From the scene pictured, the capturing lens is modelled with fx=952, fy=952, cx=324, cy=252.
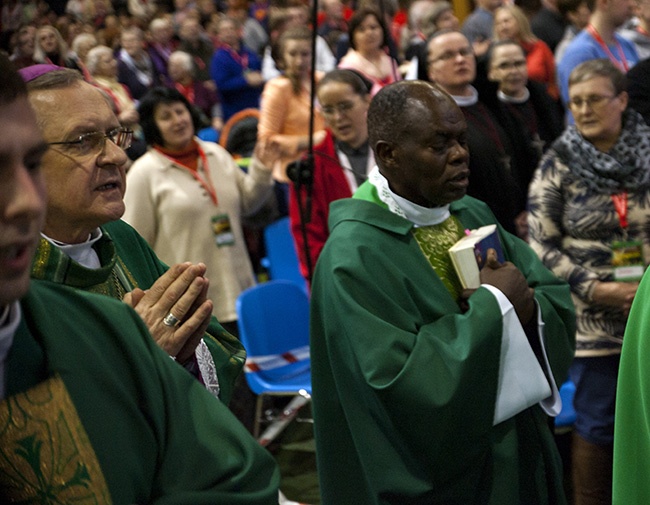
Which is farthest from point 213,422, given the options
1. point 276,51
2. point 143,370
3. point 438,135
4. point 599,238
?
point 276,51

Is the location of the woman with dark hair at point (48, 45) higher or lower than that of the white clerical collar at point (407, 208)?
higher

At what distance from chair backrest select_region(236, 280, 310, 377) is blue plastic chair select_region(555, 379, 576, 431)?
141 centimetres

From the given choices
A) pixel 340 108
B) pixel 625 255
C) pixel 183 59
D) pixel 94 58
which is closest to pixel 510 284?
pixel 625 255

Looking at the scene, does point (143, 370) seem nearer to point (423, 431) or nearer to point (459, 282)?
point (423, 431)

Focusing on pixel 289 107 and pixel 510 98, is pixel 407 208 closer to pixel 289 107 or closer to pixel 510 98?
pixel 510 98

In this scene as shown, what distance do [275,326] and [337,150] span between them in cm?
99

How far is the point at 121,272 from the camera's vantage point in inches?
91.4

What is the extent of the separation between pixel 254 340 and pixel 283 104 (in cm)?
175

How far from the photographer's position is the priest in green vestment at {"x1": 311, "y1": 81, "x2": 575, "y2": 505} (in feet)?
8.91

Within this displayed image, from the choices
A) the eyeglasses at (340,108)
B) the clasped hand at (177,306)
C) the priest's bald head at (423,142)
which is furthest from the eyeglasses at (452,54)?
the clasped hand at (177,306)

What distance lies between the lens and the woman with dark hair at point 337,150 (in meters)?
4.84

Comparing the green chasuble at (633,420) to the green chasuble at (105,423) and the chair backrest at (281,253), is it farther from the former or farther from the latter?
the chair backrest at (281,253)

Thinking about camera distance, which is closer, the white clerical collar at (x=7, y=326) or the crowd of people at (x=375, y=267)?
the white clerical collar at (x=7, y=326)

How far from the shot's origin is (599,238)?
13.4ft
